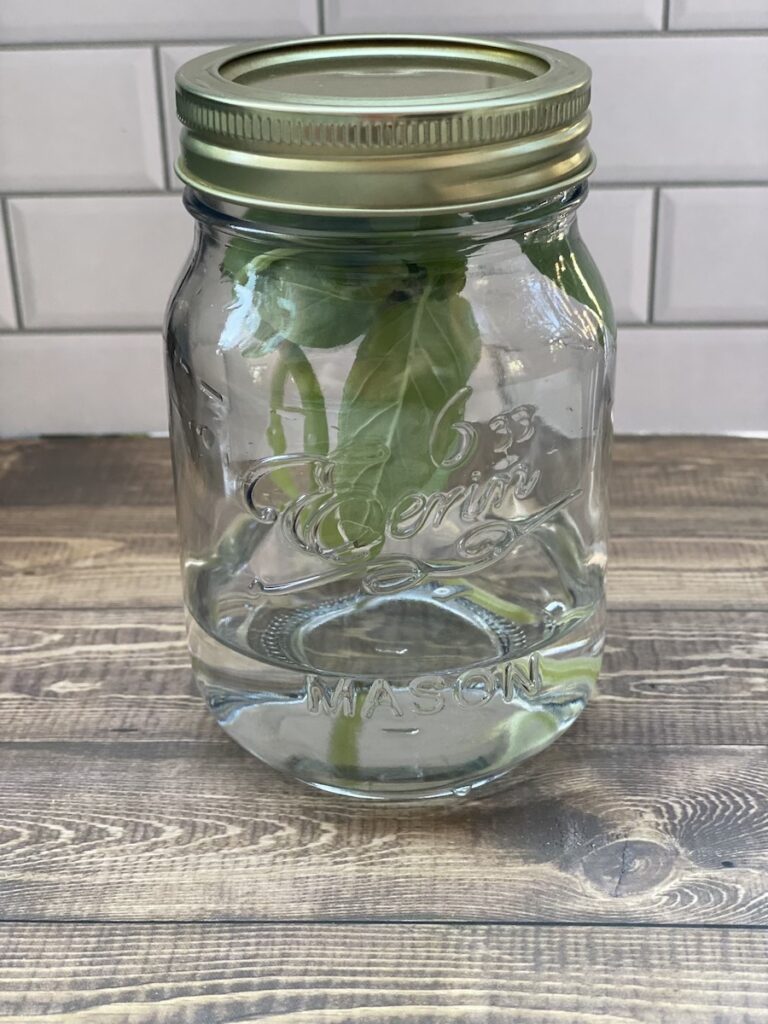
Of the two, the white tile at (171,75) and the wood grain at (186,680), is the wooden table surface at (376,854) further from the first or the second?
the white tile at (171,75)

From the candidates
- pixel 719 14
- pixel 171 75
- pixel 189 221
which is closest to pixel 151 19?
pixel 171 75

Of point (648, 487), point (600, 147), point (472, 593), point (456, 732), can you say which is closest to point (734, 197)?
point (600, 147)

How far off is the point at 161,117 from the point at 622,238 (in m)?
0.35

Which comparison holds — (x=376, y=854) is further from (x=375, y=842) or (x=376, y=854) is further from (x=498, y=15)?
(x=498, y=15)

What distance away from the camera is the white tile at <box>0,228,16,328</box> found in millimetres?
885

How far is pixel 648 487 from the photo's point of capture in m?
0.84

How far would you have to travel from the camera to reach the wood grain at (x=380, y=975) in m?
0.44

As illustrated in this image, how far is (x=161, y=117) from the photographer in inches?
32.9

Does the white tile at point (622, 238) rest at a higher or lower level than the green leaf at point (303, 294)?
lower

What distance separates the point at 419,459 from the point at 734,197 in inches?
18.7

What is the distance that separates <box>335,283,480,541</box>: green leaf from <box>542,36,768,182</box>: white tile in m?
0.41

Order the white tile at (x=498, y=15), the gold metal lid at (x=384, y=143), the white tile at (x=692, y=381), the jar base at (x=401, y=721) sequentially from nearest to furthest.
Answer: the gold metal lid at (x=384, y=143) → the jar base at (x=401, y=721) → the white tile at (x=498, y=15) → the white tile at (x=692, y=381)

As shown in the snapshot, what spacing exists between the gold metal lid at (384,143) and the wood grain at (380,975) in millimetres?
291

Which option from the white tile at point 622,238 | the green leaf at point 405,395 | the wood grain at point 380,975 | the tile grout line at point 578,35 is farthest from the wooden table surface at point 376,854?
the tile grout line at point 578,35
